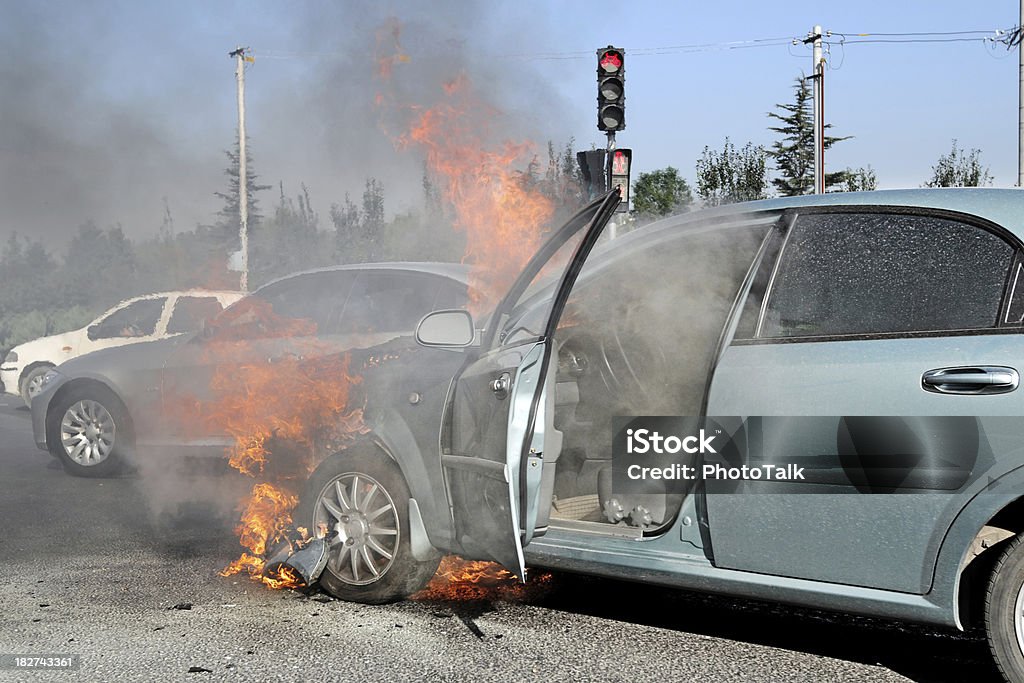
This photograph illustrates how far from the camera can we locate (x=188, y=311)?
11250mm

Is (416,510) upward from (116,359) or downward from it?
downward

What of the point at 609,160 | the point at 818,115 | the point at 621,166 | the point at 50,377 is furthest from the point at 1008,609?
the point at 818,115

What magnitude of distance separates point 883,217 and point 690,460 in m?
1.14

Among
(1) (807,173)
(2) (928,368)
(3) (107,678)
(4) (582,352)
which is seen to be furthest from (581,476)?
(1) (807,173)

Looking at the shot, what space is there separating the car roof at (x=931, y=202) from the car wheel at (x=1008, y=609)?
108 cm

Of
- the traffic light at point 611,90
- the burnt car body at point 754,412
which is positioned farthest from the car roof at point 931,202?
the traffic light at point 611,90

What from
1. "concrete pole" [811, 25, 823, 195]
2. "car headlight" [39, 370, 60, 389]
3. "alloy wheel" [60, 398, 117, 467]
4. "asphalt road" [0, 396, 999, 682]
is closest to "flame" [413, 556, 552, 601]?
"asphalt road" [0, 396, 999, 682]

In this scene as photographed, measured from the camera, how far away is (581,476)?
4637 mm

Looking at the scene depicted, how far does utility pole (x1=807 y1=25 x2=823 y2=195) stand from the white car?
40.3 feet

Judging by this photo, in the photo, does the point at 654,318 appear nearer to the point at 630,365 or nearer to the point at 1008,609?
the point at 630,365

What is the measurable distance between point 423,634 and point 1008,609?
7.55 feet

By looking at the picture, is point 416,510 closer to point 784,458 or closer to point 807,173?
point 784,458

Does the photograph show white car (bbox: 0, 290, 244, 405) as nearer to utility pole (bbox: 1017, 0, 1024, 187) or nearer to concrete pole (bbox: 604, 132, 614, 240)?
concrete pole (bbox: 604, 132, 614, 240)

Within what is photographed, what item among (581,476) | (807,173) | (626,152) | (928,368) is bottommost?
(581,476)
